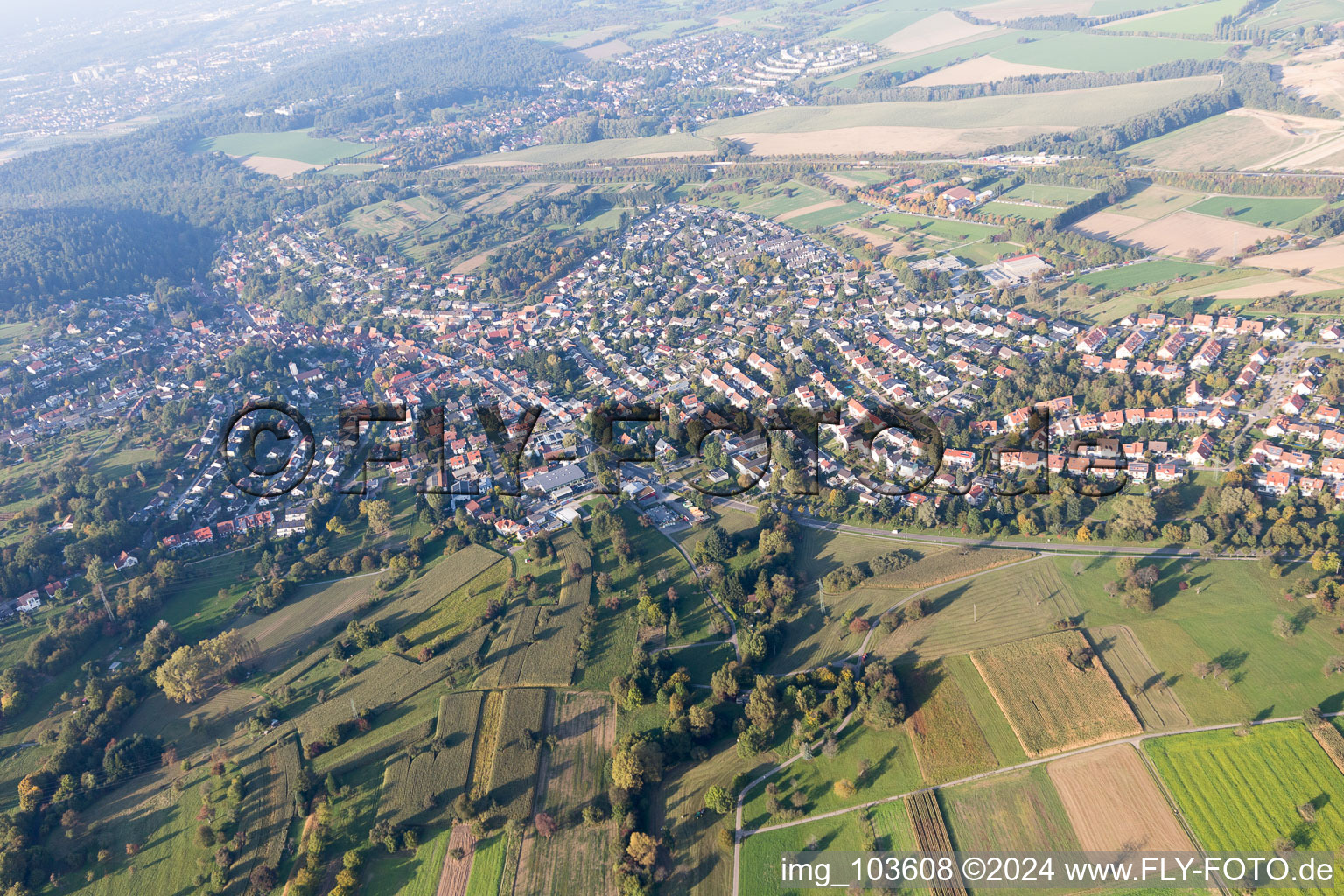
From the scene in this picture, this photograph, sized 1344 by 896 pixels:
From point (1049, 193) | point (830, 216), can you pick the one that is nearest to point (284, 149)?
point (830, 216)

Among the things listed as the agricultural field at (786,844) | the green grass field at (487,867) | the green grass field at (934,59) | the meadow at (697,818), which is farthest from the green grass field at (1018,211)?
the green grass field at (487,867)

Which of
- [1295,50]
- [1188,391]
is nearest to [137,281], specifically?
[1188,391]

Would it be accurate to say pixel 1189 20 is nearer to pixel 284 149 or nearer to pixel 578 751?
pixel 284 149

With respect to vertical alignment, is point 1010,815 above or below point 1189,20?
below

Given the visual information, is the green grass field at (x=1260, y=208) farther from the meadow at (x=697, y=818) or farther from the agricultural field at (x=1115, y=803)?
the meadow at (x=697, y=818)

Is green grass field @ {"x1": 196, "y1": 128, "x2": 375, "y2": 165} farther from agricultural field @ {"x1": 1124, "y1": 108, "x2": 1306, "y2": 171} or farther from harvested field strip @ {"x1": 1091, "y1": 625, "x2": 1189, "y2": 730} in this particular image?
harvested field strip @ {"x1": 1091, "y1": 625, "x2": 1189, "y2": 730}

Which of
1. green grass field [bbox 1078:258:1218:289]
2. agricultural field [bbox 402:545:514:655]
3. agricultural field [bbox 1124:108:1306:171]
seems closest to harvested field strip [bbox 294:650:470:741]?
agricultural field [bbox 402:545:514:655]
